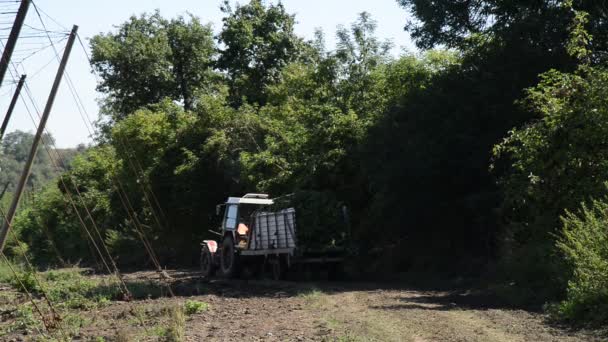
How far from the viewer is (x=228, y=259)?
26.5m

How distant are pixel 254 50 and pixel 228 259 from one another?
26.9 metres

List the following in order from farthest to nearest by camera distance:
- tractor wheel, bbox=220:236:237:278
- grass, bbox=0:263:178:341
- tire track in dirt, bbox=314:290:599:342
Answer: tractor wheel, bbox=220:236:237:278 → grass, bbox=0:263:178:341 → tire track in dirt, bbox=314:290:599:342

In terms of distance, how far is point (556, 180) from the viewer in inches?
672

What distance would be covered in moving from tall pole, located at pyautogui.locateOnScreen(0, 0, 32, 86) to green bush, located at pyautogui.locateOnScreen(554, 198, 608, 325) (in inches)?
400

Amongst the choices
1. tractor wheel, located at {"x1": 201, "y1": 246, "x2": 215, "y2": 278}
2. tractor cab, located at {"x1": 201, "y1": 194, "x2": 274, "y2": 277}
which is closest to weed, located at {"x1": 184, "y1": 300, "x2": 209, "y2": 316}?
tractor cab, located at {"x1": 201, "y1": 194, "x2": 274, "y2": 277}

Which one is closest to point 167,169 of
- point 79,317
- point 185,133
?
point 185,133

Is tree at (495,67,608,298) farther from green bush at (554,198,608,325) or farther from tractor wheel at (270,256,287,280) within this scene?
tractor wheel at (270,256,287,280)

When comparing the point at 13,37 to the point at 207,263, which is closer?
the point at 13,37

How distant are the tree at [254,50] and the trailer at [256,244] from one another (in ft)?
73.9

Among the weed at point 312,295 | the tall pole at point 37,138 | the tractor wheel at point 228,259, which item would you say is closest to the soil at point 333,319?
the weed at point 312,295

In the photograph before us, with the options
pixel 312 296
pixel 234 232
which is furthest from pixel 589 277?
pixel 234 232

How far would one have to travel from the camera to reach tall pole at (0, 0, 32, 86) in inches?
550

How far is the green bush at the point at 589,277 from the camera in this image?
1245 centimetres

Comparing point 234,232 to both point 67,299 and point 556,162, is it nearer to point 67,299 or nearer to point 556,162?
point 67,299
